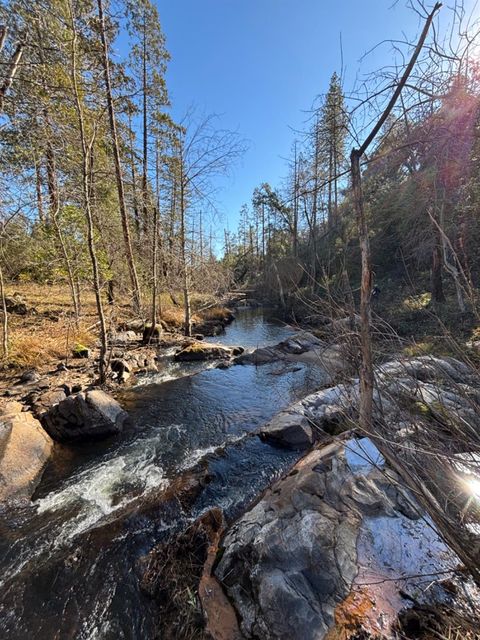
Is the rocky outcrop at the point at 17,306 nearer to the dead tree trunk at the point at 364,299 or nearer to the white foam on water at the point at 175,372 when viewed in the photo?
the white foam on water at the point at 175,372

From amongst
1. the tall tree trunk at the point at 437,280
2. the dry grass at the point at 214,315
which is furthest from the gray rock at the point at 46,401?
the tall tree trunk at the point at 437,280

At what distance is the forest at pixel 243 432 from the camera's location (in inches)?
62.9

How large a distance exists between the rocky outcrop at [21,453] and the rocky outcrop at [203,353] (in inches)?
178

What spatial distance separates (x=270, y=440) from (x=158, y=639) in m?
2.63

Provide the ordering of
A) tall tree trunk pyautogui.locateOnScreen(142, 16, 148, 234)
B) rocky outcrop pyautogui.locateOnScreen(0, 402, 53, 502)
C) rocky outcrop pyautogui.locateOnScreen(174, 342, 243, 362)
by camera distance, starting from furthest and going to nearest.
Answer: tall tree trunk pyautogui.locateOnScreen(142, 16, 148, 234), rocky outcrop pyautogui.locateOnScreen(174, 342, 243, 362), rocky outcrop pyautogui.locateOnScreen(0, 402, 53, 502)

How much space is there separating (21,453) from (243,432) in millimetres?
3099

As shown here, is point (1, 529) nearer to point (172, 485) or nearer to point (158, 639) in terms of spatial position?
point (172, 485)

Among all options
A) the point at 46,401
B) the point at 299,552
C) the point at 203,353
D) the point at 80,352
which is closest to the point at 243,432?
the point at 299,552

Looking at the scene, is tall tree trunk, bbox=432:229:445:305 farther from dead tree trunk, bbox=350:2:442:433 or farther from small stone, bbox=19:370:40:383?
small stone, bbox=19:370:40:383

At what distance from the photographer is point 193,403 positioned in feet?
18.7

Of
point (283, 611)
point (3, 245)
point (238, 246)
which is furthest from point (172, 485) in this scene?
point (238, 246)

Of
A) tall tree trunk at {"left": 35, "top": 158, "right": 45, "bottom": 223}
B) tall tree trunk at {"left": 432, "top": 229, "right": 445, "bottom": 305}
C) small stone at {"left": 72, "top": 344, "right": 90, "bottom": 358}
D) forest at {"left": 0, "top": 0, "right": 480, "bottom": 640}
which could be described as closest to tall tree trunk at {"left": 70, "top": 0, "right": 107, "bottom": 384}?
forest at {"left": 0, "top": 0, "right": 480, "bottom": 640}

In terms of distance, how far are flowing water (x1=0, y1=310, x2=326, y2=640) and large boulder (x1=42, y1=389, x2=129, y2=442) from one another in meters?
0.20

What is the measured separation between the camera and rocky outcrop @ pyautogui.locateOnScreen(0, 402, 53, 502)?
10.7 ft
